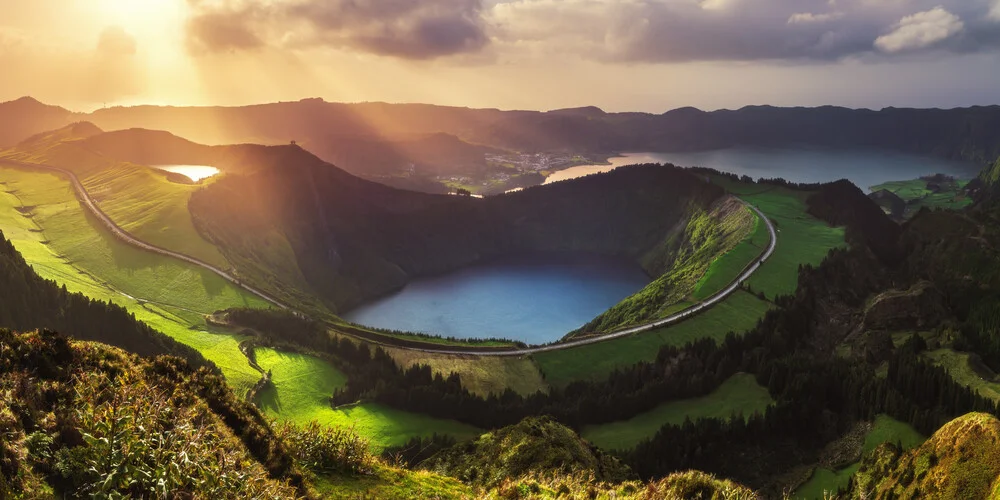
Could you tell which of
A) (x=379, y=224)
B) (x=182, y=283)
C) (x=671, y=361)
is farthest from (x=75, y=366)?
(x=379, y=224)

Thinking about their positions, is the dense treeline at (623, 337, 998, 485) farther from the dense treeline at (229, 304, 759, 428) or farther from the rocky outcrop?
the rocky outcrop

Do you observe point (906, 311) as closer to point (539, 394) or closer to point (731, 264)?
point (731, 264)

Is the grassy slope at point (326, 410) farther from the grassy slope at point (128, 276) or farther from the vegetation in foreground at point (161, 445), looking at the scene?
the vegetation in foreground at point (161, 445)

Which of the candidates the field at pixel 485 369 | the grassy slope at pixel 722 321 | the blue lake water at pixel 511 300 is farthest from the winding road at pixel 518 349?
the blue lake water at pixel 511 300

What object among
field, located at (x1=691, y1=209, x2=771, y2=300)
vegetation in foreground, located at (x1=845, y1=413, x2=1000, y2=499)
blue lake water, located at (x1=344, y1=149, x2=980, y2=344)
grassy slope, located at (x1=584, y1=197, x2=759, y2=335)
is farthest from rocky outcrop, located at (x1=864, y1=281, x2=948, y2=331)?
vegetation in foreground, located at (x1=845, y1=413, x2=1000, y2=499)

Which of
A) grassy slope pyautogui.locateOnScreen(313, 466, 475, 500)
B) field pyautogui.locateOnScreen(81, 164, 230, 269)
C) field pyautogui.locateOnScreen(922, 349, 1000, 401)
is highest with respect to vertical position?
field pyautogui.locateOnScreen(81, 164, 230, 269)

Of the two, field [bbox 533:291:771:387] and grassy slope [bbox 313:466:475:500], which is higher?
grassy slope [bbox 313:466:475:500]
